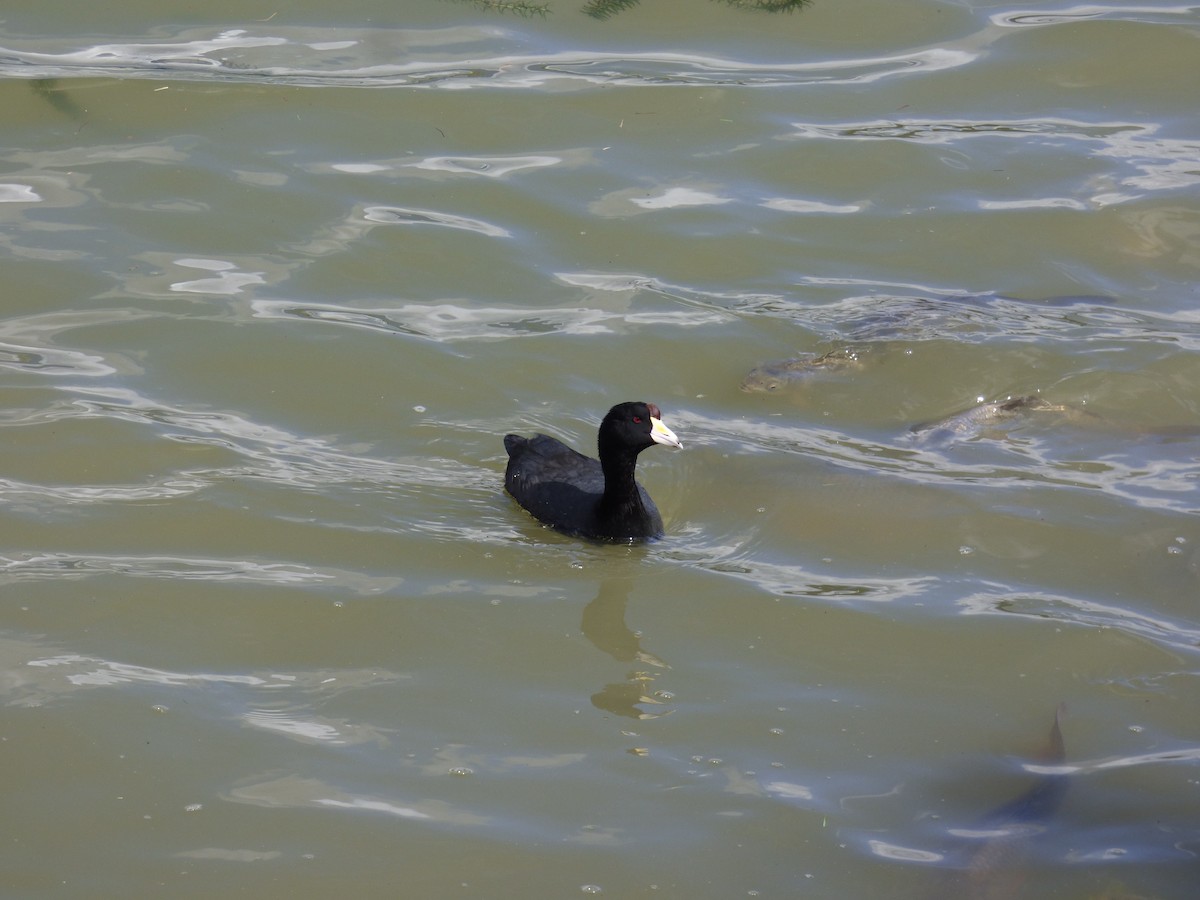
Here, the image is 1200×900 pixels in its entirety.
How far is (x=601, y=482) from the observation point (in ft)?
24.6

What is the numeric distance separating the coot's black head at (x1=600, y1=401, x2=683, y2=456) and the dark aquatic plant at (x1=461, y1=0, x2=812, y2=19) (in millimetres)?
7493

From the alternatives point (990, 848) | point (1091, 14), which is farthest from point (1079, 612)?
point (1091, 14)

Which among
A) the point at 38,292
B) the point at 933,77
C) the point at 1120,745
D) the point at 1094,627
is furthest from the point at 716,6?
the point at 1120,745

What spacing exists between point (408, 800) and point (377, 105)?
8.19m

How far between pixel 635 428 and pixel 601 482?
0.67 meters

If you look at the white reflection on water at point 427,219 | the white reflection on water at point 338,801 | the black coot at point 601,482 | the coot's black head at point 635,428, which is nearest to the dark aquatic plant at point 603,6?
the white reflection on water at point 427,219

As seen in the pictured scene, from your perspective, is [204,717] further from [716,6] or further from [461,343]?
[716,6]

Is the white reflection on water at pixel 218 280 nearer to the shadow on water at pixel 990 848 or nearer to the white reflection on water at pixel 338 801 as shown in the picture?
the white reflection on water at pixel 338 801

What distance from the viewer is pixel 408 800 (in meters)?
5.00

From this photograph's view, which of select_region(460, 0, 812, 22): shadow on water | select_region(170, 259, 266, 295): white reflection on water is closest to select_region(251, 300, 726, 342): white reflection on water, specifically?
select_region(170, 259, 266, 295): white reflection on water

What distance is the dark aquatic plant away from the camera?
521 inches

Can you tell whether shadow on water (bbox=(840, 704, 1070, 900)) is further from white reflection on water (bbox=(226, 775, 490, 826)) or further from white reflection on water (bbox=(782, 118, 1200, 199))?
white reflection on water (bbox=(782, 118, 1200, 199))

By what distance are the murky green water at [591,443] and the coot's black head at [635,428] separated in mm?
570

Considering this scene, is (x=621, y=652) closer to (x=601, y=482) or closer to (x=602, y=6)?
(x=601, y=482)
